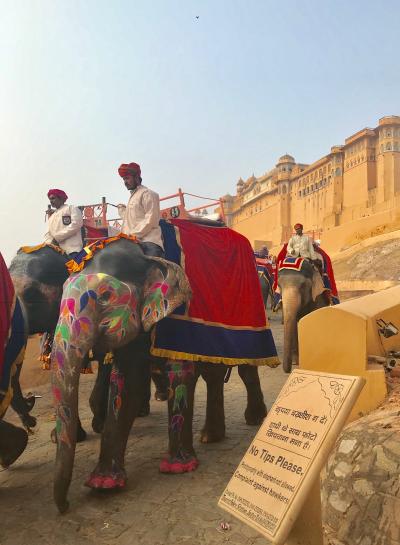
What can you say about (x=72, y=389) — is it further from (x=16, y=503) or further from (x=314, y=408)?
(x=314, y=408)

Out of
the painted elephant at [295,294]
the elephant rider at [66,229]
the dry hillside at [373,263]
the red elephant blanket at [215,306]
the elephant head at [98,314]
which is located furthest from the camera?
the dry hillside at [373,263]

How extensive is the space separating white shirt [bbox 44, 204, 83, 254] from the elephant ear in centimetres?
219

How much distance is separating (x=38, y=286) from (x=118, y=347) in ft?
5.38

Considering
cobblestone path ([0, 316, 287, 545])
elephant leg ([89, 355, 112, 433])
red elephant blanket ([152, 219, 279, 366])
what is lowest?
cobblestone path ([0, 316, 287, 545])

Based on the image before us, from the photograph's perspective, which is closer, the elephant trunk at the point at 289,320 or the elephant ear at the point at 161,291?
the elephant ear at the point at 161,291

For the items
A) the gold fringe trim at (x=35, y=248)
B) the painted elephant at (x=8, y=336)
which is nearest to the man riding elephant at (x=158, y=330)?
the painted elephant at (x=8, y=336)

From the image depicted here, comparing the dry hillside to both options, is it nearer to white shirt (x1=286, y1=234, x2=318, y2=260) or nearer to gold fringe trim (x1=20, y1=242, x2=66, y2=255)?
white shirt (x1=286, y1=234, x2=318, y2=260)

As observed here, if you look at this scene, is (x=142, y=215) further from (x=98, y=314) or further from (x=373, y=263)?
(x=373, y=263)

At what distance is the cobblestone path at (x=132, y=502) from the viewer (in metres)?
3.05

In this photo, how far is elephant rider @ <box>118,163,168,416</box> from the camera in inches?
169

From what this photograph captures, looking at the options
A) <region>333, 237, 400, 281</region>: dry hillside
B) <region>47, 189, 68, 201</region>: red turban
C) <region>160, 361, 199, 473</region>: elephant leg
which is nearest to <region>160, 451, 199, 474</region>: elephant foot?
<region>160, 361, 199, 473</region>: elephant leg

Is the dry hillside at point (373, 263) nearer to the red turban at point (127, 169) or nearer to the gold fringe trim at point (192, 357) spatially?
the gold fringe trim at point (192, 357)

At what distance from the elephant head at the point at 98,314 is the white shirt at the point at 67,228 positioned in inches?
84.7

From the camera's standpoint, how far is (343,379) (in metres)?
2.25
